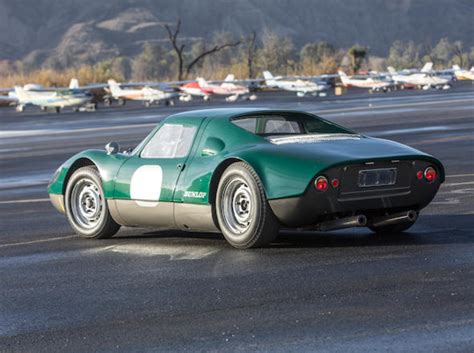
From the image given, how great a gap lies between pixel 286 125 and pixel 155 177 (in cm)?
139

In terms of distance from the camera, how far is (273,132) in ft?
39.5

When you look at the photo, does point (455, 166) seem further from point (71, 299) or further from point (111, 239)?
point (71, 299)

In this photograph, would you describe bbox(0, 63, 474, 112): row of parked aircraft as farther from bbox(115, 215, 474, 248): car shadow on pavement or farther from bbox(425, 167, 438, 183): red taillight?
bbox(425, 167, 438, 183): red taillight

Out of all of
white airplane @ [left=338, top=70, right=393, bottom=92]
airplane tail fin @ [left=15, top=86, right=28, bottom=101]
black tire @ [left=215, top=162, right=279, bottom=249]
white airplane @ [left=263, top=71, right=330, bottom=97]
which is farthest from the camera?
white airplane @ [left=338, top=70, right=393, bottom=92]

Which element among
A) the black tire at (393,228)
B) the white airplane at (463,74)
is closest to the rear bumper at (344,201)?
the black tire at (393,228)

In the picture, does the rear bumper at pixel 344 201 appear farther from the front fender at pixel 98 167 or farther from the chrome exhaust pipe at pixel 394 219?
the front fender at pixel 98 167

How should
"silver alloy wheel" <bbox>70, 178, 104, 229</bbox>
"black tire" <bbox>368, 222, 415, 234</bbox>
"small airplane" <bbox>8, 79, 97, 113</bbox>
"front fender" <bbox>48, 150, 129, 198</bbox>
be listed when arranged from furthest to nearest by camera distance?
"small airplane" <bbox>8, 79, 97, 113</bbox>
"silver alloy wheel" <bbox>70, 178, 104, 229</bbox>
"front fender" <bbox>48, 150, 129, 198</bbox>
"black tire" <bbox>368, 222, 415, 234</bbox>

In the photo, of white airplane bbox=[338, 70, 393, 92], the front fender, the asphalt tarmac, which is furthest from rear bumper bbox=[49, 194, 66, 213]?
white airplane bbox=[338, 70, 393, 92]

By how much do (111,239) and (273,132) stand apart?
2.06 metres

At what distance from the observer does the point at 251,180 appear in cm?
1088

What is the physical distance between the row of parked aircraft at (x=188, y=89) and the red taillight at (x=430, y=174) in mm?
55205

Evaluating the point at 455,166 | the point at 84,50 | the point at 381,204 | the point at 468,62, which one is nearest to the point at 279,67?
the point at 468,62

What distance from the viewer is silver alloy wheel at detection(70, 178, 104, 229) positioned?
12719mm

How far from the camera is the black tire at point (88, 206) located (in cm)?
1257
